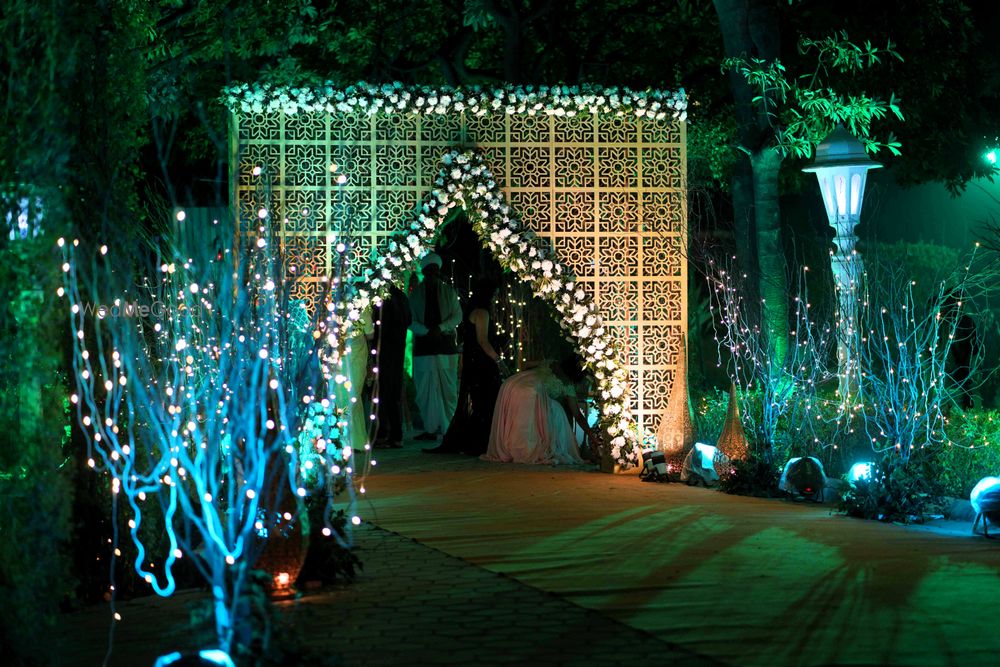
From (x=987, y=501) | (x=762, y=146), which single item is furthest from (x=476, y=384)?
(x=987, y=501)

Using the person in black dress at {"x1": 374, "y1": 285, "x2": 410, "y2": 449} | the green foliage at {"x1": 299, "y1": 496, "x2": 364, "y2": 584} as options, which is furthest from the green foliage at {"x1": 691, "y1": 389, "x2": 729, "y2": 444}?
the green foliage at {"x1": 299, "y1": 496, "x2": 364, "y2": 584}

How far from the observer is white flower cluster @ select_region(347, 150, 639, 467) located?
1366 centimetres

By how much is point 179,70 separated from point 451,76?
629cm

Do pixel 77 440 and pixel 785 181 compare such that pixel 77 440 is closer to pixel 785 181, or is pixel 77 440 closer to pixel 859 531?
pixel 859 531

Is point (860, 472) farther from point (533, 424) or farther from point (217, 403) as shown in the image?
point (217, 403)

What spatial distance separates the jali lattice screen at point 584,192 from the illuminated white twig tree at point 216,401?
568 centimetres

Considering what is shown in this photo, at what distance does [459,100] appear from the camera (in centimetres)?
1373

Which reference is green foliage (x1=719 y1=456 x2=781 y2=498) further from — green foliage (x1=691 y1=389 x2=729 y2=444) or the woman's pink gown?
the woman's pink gown

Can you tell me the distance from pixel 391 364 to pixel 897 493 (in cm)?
751

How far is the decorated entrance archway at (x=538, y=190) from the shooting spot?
1359 centimetres

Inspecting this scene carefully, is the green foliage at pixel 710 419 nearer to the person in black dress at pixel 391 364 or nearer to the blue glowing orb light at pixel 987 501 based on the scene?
the person in black dress at pixel 391 364

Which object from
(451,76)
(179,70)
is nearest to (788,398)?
(179,70)

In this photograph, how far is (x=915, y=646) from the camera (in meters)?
5.99

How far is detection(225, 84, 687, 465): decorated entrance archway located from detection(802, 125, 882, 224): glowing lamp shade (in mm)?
1824
